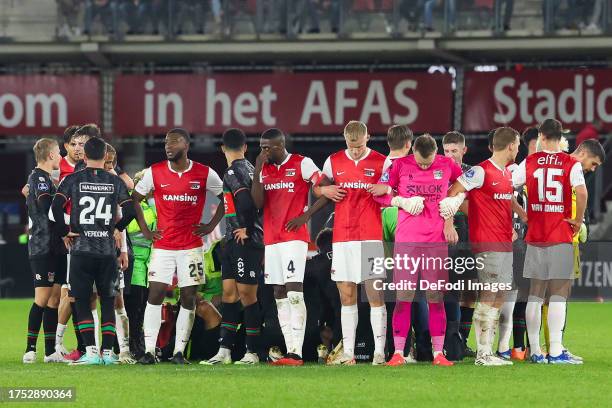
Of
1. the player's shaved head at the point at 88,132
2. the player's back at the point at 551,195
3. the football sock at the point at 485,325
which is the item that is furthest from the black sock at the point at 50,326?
the player's back at the point at 551,195

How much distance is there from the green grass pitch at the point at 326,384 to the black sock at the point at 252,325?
19.2 inches

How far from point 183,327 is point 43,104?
17250 mm

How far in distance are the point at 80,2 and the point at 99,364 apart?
52.6 feet

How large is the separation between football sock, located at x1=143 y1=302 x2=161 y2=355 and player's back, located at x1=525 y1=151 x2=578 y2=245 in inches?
124

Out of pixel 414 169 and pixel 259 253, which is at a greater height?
pixel 414 169

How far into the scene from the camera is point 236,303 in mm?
11281

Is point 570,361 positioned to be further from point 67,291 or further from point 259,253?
point 67,291

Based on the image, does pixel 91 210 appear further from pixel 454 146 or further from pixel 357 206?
pixel 454 146

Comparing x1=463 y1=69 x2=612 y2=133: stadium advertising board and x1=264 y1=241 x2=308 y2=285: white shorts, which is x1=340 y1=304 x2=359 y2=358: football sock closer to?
x1=264 y1=241 x2=308 y2=285: white shorts

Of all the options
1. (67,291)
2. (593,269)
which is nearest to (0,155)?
(593,269)

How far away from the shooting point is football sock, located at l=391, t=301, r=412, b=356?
34.9 feet

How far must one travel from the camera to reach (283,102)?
2686 centimetres

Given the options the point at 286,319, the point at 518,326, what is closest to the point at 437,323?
the point at 286,319

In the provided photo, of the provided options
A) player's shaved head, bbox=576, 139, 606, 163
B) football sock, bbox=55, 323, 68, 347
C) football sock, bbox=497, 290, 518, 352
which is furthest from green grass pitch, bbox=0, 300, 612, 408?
player's shaved head, bbox=576, 139, 606, 163
